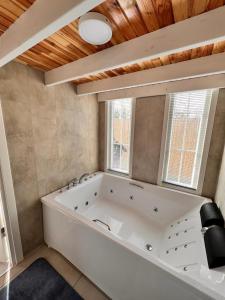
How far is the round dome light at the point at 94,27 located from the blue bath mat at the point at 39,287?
2370mm

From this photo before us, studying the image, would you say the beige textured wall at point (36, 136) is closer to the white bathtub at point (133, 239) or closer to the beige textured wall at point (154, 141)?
the white bathtub at point (133, 239)

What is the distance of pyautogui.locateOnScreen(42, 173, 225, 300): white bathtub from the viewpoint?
1.09m

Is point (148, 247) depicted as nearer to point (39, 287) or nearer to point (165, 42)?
point (39, 287)

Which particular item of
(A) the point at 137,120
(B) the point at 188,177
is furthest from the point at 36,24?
(B) the point at 188,177

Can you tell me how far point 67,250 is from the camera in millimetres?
1772

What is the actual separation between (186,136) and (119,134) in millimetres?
1224

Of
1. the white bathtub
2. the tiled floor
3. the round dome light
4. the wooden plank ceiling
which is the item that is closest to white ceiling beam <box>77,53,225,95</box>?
the wooden plank ceiling

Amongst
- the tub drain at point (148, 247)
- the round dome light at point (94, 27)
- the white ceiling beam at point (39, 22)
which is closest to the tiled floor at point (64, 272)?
the tub drain at point (148, 247)

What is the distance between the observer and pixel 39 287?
1519 millimetres

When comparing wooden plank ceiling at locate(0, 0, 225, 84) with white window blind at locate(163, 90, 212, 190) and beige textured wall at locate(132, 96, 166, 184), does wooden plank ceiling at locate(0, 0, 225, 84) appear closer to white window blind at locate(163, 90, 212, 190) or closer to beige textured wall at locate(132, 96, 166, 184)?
white window blind at locate(163, 90, 212, 190)

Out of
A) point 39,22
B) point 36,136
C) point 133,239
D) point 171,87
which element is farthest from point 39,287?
point 171,87

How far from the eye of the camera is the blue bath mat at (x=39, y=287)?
1.44 meters

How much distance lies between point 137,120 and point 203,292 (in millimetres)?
2170

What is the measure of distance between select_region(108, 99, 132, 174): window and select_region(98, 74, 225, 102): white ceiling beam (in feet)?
0.65
